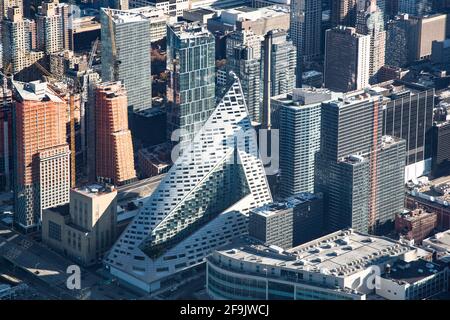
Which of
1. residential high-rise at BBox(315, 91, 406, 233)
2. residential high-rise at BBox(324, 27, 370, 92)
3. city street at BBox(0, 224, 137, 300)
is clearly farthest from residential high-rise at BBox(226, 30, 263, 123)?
city street at BBox(0, 224, 137, 300)

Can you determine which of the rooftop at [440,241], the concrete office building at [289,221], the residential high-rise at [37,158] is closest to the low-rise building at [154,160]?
the residential high-rise at [37,158]

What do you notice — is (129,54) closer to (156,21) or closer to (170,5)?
(156,21)

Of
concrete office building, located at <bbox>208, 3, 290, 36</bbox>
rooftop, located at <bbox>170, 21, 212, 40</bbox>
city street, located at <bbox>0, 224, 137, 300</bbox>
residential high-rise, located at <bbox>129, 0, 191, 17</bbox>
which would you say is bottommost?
city street, located at <bbox>0, 224, 137, 300</bbox>

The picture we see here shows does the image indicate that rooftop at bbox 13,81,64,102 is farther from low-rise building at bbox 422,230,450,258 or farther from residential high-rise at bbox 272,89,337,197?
low-rise building at bbox 422,230,450,258

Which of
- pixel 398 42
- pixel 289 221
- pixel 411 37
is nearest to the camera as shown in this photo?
pixel 289 221

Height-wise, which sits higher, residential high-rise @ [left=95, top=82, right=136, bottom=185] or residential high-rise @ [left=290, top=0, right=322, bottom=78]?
residential high-rise @ [left=290, top=0, right=322, bottom=78]

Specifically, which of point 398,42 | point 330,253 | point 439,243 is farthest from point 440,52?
point 330,253

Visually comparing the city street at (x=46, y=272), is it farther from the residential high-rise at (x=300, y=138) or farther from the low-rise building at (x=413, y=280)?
the residential high-rise at (x=300, y=138)
